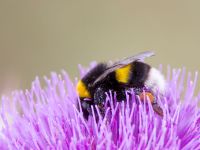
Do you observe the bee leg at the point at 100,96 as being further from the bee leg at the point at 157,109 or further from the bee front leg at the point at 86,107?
the bee leg at the point at 157,109

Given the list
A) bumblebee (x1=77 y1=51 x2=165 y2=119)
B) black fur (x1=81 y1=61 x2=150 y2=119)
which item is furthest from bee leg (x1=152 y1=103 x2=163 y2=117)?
black fur (x1=81 y1=61 x2=150 y2=119)

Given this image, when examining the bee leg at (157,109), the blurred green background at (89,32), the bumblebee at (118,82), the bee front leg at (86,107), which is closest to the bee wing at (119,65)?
the bumblebee at (118,82)

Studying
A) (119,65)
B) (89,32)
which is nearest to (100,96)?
(119,65)

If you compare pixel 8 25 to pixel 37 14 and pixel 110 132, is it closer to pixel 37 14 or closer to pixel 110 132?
pixel 37 14

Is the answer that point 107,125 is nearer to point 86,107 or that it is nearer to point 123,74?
point 86,107

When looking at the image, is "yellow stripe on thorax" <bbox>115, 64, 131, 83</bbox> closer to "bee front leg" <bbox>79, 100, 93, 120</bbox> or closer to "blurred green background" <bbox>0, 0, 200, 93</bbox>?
"bee front leg" <bbox>79, 100, 93, 120</bbox>

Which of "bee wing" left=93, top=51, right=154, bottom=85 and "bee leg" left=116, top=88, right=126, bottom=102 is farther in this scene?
"bee leg" left=116, top=88, right=126, bottom=102
